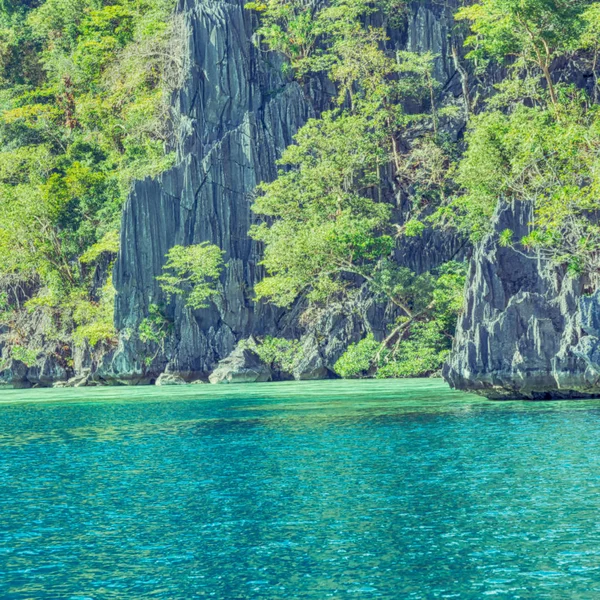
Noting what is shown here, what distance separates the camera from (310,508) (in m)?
13.2

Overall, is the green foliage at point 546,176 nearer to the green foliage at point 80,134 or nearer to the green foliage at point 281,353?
the green foliage at point 281,353

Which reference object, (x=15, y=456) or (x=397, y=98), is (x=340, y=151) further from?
(x=15, y=456)

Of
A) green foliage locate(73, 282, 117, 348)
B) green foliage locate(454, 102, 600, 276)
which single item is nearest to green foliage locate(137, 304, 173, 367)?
green foliage locate(73, 282, 117, 348)

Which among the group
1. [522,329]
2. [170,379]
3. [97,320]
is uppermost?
[97,320]

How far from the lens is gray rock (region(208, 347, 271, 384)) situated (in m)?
50.0

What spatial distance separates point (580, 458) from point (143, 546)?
29.7ft

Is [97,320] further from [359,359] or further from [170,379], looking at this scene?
[359,359]

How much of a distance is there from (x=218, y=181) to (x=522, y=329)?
2992cm

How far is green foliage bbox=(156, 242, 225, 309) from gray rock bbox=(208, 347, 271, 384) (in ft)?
12.1

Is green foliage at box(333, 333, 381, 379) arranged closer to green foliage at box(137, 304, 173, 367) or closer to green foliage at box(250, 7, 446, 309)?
green foliage at box(250, 7, 446, 309)

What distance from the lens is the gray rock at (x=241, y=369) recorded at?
1969 inches

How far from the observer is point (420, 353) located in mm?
44656

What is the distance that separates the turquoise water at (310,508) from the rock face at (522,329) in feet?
6.14

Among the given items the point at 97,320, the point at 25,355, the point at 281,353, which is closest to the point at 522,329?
the point at 281,353
